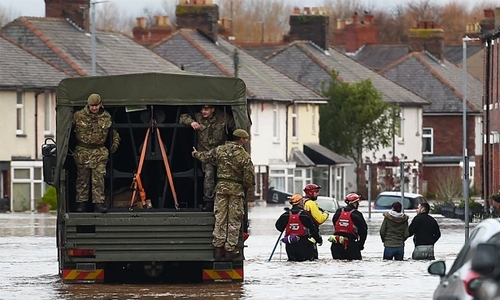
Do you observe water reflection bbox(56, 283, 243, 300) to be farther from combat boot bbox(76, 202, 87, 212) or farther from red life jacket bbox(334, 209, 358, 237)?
red life jacket bbox(334, 209, 358, 237)

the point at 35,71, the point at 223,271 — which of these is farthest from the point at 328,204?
the point at 223,271

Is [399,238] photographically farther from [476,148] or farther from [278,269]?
[476,148]

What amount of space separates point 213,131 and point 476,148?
6948cm

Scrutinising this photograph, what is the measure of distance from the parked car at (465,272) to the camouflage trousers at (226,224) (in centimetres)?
807

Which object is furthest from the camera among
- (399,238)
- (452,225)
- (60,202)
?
(452,225)

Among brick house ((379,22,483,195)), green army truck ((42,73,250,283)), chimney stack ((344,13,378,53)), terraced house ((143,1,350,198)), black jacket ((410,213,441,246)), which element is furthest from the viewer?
chimney stack ((344,13,378,53))

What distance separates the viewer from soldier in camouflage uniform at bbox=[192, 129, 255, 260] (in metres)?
20.4

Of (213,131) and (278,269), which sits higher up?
(213,131)

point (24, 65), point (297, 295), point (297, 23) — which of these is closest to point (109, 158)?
point (297, 295)

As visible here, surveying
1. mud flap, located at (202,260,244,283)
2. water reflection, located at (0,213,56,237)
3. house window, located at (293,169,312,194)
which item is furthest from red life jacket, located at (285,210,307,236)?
house window, located at (293,169,312,194)

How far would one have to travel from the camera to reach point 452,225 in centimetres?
4788

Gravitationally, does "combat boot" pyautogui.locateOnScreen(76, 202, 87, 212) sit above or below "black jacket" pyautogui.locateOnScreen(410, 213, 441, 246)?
above

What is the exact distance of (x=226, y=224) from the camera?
2041cm

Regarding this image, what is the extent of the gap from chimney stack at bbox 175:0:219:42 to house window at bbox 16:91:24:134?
20.9 metres
